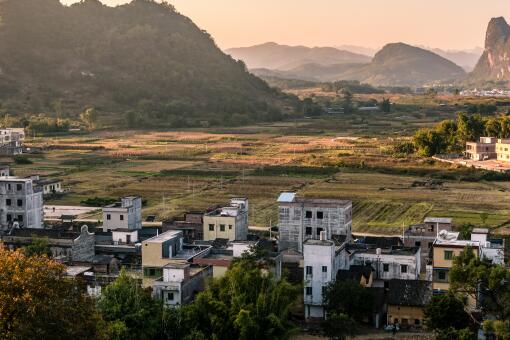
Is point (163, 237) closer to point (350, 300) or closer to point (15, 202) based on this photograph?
point (350, 300)

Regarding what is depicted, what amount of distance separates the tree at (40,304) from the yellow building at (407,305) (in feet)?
35.0

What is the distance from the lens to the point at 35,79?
403 feet

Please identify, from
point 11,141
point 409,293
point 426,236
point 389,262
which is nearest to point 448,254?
point 409,293

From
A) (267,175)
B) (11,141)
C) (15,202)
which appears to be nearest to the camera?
(15,202)

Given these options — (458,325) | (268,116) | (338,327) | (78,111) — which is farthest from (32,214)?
(268,116)

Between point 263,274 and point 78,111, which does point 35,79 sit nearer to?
point 78,111

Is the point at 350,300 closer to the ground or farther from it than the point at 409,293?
farther from it

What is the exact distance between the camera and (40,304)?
15508 mm

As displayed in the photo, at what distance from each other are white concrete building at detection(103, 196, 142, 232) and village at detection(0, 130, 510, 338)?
5 cm

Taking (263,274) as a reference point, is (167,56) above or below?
above

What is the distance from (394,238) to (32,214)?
641 inches

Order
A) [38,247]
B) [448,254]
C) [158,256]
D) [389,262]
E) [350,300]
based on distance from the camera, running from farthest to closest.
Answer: [38,247]
[389,262]
[158,256]
[448,254]
[350,300]

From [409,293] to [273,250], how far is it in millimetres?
6852

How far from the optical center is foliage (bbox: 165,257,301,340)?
64.0 ft
